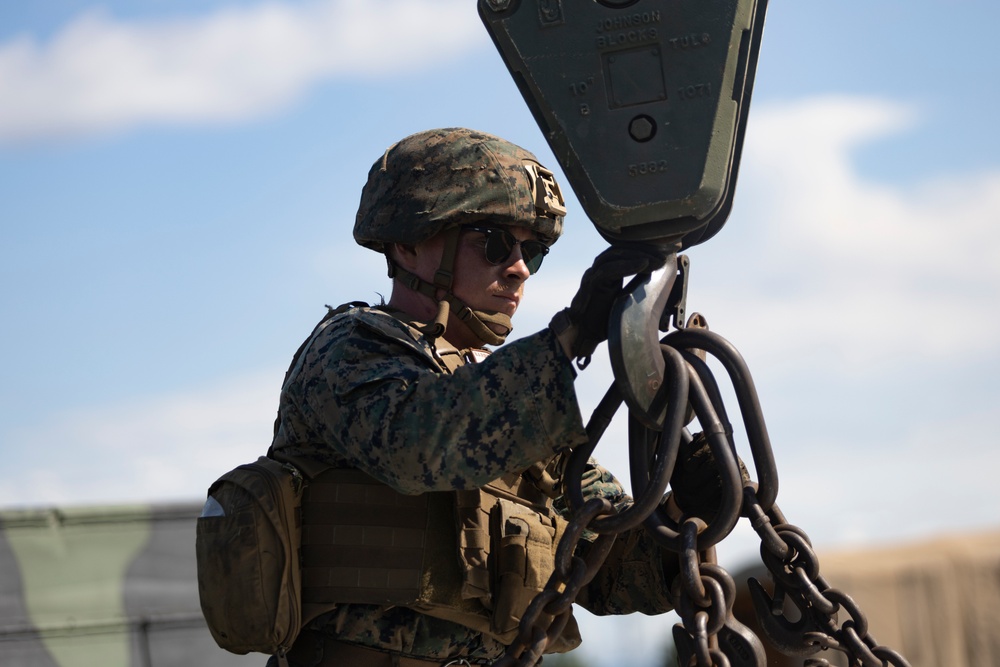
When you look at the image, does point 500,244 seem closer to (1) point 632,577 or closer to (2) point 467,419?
(2) point 467,419

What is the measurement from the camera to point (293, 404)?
359cm

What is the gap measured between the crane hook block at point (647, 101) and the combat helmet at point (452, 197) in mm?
652

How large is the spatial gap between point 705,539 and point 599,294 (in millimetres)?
578

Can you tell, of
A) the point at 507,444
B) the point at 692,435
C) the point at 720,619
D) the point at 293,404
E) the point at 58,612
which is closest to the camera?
the point at 720,619

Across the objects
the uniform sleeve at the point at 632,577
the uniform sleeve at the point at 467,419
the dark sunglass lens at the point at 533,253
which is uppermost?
the dark sunglass lens at the point at 533,253

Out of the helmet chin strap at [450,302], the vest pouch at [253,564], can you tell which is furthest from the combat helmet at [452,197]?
the vest pouch at [253,564]

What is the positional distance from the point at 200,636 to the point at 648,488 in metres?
3.97

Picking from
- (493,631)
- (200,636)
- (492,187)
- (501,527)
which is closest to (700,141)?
(492,187)

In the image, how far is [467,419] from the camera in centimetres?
305

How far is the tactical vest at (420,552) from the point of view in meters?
3.51

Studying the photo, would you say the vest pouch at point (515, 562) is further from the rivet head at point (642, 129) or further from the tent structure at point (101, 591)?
the tent structure at point (101, 591)

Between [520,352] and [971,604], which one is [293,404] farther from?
[971,604]

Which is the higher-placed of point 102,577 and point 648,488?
point 648,488

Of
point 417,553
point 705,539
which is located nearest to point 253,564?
point 417,553
